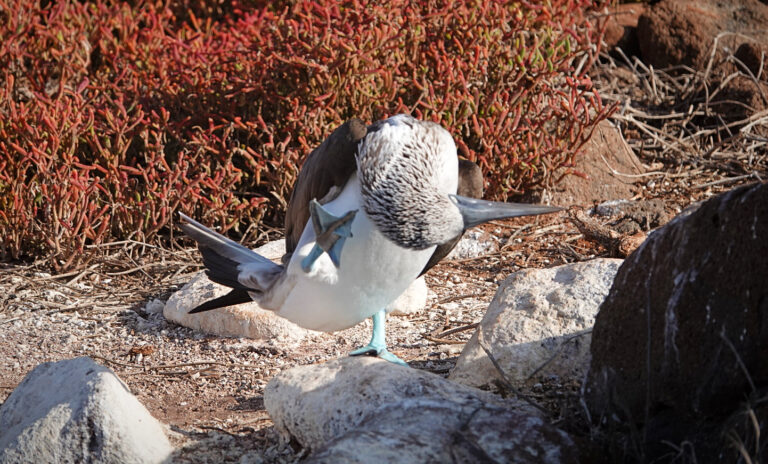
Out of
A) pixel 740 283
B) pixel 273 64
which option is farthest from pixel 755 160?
pixel 740 283

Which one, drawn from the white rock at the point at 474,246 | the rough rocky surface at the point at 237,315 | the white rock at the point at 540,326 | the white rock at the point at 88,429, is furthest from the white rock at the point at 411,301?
the white rock at the point at 88,429

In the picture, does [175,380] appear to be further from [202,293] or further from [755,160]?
[755,160]

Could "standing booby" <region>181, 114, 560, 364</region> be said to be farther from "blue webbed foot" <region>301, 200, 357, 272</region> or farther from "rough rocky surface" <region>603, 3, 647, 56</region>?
"rough rocky surface" <region>603, 3, 647, 56</region>

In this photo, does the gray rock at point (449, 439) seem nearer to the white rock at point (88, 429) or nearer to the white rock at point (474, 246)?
the white rock at point (88, 429)

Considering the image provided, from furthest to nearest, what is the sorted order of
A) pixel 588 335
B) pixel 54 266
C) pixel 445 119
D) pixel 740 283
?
pixel 445 119 < pixel 54 266 < pixel 588 335 < pixel 740 283

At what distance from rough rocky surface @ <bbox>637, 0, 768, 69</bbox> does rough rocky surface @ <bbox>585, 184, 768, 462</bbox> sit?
4.78 meters

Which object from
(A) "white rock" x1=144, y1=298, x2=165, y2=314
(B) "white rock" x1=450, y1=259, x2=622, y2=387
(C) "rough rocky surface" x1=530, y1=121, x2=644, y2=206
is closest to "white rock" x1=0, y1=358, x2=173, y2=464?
(B) "white rock" x1=450, y1=259, x2=622, y2=387

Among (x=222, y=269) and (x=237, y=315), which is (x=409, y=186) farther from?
(x=237, y=315)

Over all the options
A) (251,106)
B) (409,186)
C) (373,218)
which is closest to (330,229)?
(373,218)

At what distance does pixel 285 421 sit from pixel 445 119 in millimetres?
2848

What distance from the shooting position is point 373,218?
278cm

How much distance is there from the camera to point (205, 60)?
5.42 m

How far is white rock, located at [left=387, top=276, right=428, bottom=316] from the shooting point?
4293mm

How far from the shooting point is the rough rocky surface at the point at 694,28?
6.77 meters
